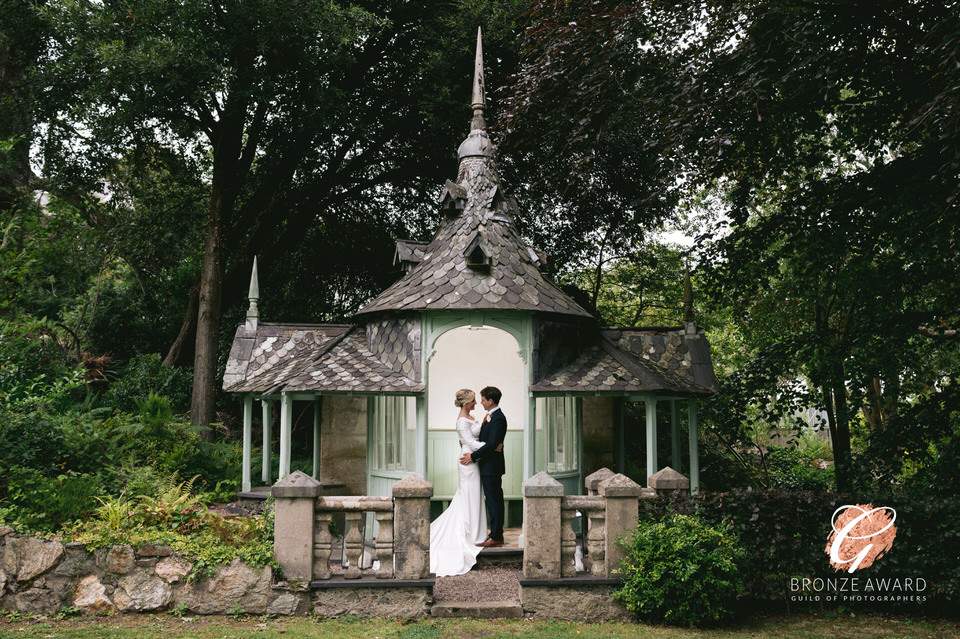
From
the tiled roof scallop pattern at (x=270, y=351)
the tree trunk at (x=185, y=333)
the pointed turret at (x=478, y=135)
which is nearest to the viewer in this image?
the tiled roof scallop pattern at (x=270, y=351)

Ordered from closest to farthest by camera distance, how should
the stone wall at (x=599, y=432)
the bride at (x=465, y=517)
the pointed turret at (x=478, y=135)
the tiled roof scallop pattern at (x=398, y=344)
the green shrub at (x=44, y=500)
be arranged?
the green shrub at (x=44, y=500) < the bride at (x=465, y=517) < the tiled roof scallop pattern at (x=398, y=344) < the stone wall at (x=599, y=432) < the pointed turret at (x=478, y=135)

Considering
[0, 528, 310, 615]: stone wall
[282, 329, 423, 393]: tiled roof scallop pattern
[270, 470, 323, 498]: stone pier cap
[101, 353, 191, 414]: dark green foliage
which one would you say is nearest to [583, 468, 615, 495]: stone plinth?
[282, 329, 423, 393]: tiled roof scallop pattern

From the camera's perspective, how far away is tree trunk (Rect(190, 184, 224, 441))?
1449 cm

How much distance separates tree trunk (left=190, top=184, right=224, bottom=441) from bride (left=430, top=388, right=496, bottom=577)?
23.0ft

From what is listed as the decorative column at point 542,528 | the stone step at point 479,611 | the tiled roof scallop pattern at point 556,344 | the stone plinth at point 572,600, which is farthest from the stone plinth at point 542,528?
the tiled roof scallop pattern at point 556,344

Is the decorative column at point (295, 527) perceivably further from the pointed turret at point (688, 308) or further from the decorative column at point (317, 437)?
the pointed turret at point (688, 308)

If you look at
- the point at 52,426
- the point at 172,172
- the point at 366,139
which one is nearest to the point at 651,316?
the point at 366,139

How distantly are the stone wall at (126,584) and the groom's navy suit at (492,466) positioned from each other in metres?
2.69

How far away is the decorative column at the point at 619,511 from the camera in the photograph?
7.41 metres

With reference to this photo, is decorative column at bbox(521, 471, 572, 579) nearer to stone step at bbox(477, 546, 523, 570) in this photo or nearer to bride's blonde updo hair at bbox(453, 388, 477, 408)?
stone step at bbox(477, 546, 523, 570)

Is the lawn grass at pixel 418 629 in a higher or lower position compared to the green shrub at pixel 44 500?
lower

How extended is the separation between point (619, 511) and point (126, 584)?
4.90m

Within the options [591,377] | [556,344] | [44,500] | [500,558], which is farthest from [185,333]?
[500,558]

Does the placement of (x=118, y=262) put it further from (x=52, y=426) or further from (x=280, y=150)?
(x=52, y=426)
